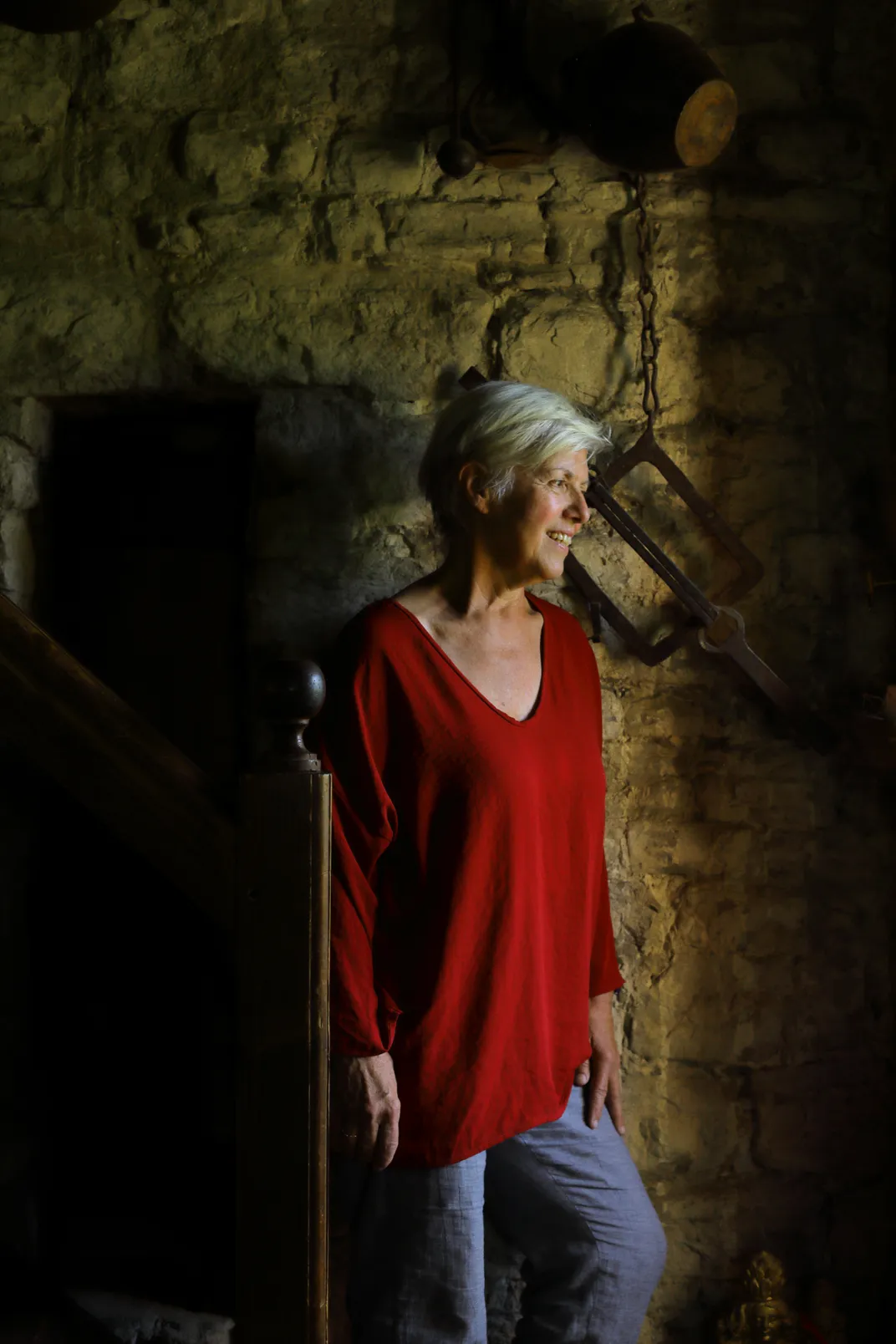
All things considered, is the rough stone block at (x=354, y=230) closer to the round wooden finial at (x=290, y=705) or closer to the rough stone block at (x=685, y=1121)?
the round wooden finial at (x=290, y=705)

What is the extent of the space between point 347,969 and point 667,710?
2.64ft

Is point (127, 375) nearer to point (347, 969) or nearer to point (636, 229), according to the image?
point (636, 229)

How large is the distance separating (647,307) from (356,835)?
115cm

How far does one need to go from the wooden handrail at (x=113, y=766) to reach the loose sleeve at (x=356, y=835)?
17.0 inches

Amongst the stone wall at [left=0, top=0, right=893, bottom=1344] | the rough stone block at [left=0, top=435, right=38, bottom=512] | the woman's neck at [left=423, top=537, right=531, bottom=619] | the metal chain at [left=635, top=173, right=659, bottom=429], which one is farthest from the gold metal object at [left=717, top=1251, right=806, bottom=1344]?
the rough stone block at [left=0, top=435, right=38, bottom=512]

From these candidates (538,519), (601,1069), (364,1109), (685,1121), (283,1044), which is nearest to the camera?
(283,1044)

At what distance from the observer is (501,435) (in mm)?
1723

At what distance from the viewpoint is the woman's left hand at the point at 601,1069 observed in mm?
1822

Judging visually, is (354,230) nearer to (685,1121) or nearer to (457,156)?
(457,156)

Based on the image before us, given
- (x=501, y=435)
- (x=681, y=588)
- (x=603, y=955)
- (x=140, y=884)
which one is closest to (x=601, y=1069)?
(x=603, y=955)

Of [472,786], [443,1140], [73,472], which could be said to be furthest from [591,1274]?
[73,472]

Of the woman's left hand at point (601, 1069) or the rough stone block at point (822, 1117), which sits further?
the rough stone block at point (822, 1117)

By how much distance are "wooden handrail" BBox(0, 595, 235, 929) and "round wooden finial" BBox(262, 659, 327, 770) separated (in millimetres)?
97

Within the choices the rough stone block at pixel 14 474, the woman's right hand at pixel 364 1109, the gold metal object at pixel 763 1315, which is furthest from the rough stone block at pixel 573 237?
the gold metal object at pixel 763 1315
